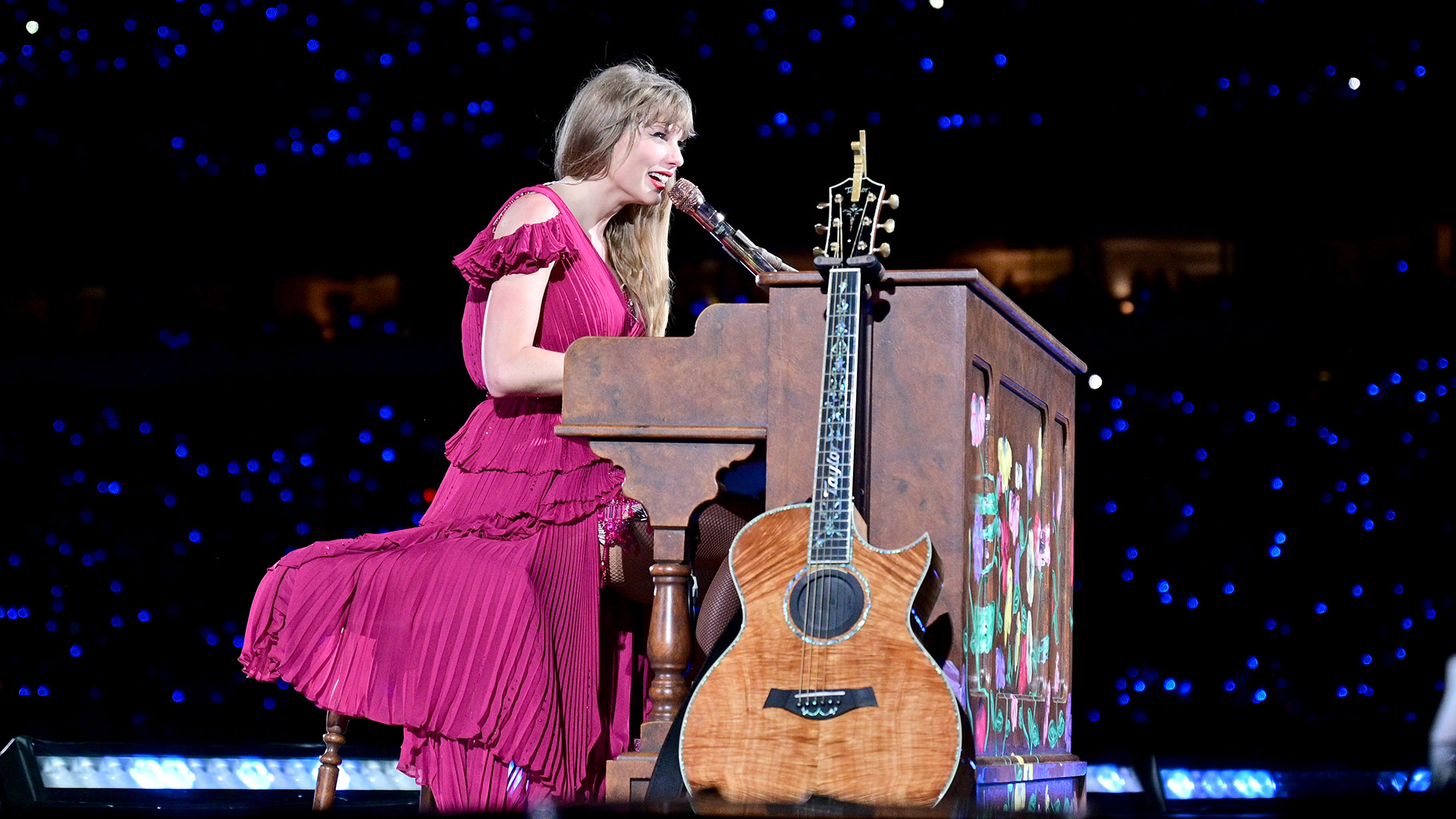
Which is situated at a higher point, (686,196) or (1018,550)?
(686,196)

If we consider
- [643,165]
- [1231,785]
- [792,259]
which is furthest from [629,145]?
[792,259]

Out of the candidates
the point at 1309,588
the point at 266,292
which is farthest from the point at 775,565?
the point at 266,292

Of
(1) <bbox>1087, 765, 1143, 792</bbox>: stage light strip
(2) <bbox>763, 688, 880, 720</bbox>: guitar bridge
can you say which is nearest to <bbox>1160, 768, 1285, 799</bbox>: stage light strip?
(1) <bbox>1087, 765, 1143, 792</bbox>: stage light strip

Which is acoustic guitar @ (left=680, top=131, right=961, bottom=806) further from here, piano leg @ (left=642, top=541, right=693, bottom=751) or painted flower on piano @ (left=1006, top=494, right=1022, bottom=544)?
painted flower on piano @ (left=1006, top=494, right=1022, bottom=544)

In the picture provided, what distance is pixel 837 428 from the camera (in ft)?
4.75

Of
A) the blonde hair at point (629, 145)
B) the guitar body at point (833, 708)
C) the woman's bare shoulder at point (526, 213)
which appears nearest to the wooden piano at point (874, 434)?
the guitar body at point (833, 708)

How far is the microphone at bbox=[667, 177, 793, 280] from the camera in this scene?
1893 millimetres

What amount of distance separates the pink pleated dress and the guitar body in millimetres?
405

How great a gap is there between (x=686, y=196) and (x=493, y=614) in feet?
2.08

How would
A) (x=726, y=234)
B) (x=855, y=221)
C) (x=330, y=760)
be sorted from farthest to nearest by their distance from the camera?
(x=726, y=234) → (x=330, y=760) → (x=855, y=221)

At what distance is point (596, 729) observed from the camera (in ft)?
5.86

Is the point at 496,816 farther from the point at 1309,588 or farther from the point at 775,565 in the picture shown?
the point at 1309,588

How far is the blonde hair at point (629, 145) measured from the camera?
2.04 meters

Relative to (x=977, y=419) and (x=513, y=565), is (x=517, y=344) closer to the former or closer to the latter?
(x=513, y=565)
